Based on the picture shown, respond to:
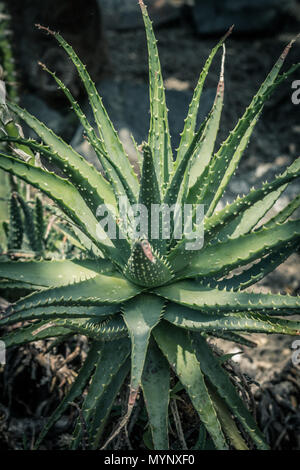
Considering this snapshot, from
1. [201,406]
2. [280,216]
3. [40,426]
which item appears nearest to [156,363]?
[201,406]

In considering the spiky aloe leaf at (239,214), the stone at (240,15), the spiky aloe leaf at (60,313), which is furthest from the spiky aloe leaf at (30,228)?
the stone at (240,15)

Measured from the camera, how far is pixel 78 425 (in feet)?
5.04

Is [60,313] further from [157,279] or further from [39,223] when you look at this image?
[39,223]

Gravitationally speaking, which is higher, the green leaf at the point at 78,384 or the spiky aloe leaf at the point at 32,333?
the spiky aloe leaf at the point at 32,333

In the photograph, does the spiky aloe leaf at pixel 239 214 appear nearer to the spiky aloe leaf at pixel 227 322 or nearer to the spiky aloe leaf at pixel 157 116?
the spiky aloe leaf at pixel 227 322

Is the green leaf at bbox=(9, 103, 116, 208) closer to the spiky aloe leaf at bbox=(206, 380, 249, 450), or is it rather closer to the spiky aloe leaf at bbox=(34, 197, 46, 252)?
the spiky aloe leaf at bbox=(34, 197, 46, 252)

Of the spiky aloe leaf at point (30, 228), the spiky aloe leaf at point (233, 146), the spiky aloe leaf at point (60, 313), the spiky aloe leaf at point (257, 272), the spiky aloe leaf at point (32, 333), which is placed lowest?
the spiky aloe leaf at point (32, 333)

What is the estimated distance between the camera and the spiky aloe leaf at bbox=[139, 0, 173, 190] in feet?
5.35

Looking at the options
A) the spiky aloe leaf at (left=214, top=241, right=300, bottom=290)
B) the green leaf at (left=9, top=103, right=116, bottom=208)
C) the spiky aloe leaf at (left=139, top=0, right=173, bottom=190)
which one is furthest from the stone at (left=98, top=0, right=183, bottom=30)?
the spiky aloe leaf at (left=214, top=241, right=300, bottom=290)

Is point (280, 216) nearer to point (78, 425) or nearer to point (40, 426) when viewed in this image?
point (78, 425)

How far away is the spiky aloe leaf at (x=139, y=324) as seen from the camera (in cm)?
129

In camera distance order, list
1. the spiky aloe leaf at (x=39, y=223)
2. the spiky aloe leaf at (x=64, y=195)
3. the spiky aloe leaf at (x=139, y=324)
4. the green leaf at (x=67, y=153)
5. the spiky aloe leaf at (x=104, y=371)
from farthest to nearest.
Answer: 1. the spiky aloe leaf at (x=39, y=223)
2. the green leaf at (x=67, y=153)
3. the spiky aloe leaf at (x=104, y=371)
4. the spiky aloe leaf at (x=64, y=195)
5. the spiky aloe leaf at (x=139, y=324)

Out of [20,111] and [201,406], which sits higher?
[20,111]

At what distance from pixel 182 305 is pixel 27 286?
Result: 498mm
